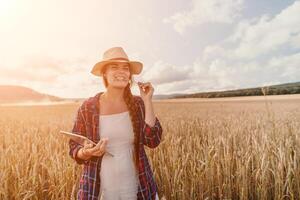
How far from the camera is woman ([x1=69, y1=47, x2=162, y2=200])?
2.22m

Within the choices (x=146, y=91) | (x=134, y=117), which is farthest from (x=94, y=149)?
(x=146, y=91)

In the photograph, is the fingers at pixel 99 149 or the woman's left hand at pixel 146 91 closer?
the fingers at pixel 99 149

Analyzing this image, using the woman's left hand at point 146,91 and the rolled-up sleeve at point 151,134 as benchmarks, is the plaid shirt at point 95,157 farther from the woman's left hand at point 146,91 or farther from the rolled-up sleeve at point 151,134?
the woman's left hand at point 146,91

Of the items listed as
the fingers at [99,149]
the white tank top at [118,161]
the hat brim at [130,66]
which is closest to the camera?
the fingers at [99,149]

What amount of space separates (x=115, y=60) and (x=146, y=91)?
297 mm

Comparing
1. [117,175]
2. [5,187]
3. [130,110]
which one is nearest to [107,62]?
[130,110]

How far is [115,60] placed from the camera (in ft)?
7.45

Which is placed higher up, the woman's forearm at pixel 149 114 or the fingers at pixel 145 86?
the fingers at pixel 145 86

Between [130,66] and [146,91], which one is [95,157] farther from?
[130,66]

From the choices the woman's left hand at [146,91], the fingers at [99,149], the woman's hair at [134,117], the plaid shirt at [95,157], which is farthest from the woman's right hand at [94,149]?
the woman's left hand at [146,91]

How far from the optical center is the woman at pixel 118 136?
87.3 inches

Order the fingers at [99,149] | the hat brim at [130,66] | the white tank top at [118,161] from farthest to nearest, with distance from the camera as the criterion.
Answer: the hat brim at [130,66], the white tank top at [118,161], the fingers at [99,149]

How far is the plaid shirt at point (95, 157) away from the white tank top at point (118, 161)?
39 mm

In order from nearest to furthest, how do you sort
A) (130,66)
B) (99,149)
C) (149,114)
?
1. (99,149)
2. (149,114)
3. (130,66)
